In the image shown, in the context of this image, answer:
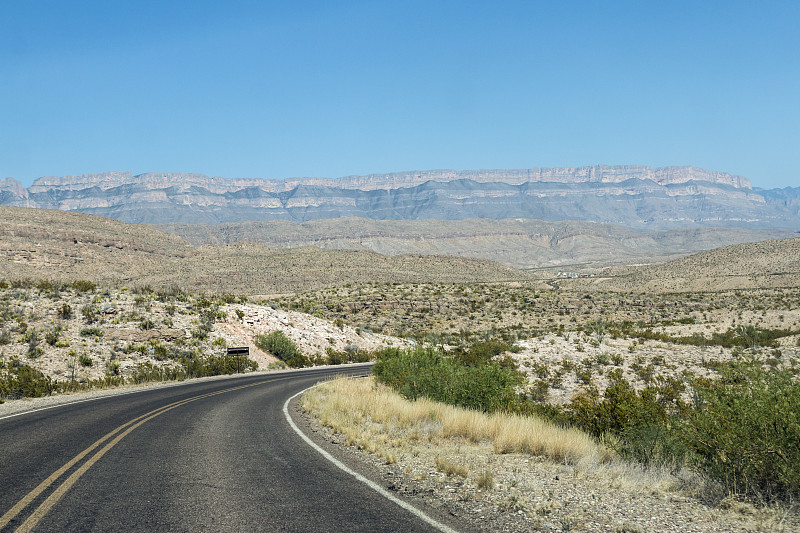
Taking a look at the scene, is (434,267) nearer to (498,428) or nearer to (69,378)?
(69,378)

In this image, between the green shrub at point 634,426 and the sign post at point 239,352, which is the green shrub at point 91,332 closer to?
the sign post at point 239,352

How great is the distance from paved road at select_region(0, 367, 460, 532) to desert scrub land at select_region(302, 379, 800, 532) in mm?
926

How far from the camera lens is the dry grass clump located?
9.18 meters

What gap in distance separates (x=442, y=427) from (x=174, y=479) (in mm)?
5166

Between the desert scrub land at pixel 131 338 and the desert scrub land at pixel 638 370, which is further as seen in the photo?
the desert scrub land at pixel 131 338

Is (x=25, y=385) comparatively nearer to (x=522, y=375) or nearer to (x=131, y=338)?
(x=131, y=338)

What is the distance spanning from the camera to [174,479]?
800 cm

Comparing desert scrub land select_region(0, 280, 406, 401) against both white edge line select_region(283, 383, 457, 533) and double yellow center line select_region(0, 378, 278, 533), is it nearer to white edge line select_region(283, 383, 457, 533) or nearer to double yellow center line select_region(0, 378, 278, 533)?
double yellow center line select_region(0, 378, 278, 533)

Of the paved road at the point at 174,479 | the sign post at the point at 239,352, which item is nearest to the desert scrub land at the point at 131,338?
the sign post at the point at 239,352

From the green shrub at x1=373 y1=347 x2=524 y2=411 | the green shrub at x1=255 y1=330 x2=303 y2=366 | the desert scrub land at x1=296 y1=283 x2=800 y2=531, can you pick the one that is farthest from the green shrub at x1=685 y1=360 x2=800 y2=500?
the green shrub at x1=255 y1=330 x2=303 y2=366

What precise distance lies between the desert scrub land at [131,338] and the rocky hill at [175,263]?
2086 inches

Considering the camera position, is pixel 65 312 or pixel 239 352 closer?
pixel 65 312

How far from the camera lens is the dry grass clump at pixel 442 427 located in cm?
918

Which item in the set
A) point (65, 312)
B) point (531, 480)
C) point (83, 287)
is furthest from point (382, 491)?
point (83, 287)
